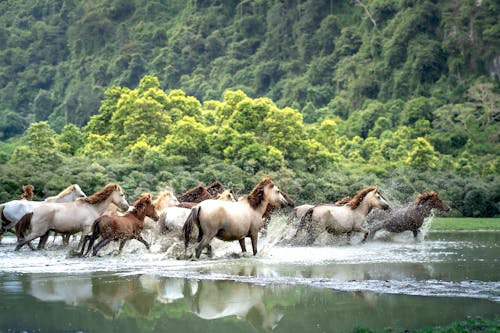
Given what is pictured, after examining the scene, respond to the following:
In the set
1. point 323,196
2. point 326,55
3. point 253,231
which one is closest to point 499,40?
point 326,55

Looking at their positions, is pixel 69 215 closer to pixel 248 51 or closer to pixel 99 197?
pixel 99 197

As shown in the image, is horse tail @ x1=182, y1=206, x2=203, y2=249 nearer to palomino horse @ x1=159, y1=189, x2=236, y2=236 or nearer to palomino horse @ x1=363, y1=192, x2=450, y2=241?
palomino horse @ x1=159, y1=189, x2=236, y2=236

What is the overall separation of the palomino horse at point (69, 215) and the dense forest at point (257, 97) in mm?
9516

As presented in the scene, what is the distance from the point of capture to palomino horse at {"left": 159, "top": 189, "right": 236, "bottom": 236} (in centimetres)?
1950

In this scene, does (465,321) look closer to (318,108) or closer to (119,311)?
(119,311)

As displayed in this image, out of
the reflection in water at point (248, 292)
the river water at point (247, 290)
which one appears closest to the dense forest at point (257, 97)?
the river water at point (247, 290)

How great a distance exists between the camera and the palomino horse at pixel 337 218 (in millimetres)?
21141

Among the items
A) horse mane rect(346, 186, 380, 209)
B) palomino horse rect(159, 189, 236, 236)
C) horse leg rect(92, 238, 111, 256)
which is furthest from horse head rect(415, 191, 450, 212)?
horse leg rect(92, 238, 111, 256)

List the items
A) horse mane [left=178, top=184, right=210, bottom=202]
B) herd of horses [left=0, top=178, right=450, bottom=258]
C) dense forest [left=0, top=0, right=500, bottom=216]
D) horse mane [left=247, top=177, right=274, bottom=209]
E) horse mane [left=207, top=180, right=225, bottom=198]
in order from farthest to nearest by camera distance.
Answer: dense forest [left=0, top=0, right=500, bottom=216] → horse mane [left=207, top=180, right=225, bottom=198] → horse mane [left=178, top=184, right=210, bottom=202] → horse mane [left=247, top=177, right=274, bottom=209] → herd of horses [left=0, top=178, right=450, bottom=258]

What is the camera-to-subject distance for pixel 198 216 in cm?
1733

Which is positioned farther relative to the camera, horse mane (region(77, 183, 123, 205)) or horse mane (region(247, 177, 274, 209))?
horse mane (region(77, 183, 123, 205))

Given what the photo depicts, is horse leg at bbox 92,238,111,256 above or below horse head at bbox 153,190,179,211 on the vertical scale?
below

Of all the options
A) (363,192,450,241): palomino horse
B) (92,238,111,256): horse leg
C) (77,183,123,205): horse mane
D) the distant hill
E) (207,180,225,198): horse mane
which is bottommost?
(363,192,450,241): palomino horse

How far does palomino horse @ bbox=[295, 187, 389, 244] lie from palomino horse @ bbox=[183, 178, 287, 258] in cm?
287
